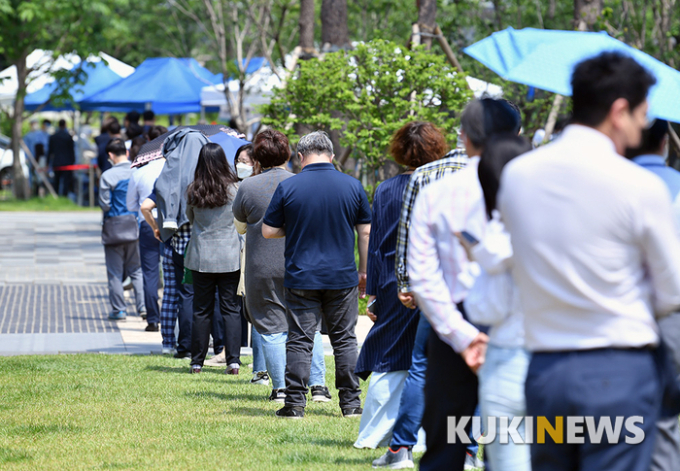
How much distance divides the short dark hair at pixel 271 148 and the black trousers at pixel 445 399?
11.6ft

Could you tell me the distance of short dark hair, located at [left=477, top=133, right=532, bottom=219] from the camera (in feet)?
10.6

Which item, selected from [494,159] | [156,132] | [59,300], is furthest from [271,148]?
[59,300]

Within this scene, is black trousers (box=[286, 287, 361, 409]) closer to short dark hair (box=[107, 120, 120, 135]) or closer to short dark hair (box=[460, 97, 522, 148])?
short dark hair (box=[460, 97, 522, 148])

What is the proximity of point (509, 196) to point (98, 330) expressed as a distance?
8.52 meters

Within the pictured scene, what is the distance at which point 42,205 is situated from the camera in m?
27.0

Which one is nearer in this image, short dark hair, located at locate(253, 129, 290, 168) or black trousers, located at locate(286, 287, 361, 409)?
black trousers, located at locate(286, 287, 361, 409)

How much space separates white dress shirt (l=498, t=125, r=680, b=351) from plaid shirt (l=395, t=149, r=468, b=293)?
1.96 m

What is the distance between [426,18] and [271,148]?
729cm

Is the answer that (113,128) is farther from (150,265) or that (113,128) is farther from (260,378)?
(260,378)

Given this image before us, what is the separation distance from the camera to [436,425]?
143 inches

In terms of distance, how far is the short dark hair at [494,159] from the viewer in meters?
3.23

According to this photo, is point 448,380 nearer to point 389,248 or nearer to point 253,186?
point 389,248

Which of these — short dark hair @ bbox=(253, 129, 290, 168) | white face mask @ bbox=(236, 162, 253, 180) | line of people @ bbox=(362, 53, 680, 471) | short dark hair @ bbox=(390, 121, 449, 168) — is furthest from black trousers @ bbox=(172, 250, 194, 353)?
line of people @ bbox=(362, 53, 680, 471)

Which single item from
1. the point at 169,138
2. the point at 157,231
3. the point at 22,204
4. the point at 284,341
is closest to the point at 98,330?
the point at 157,231
